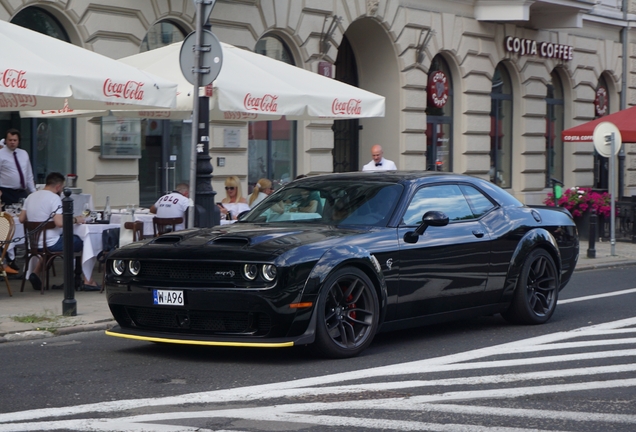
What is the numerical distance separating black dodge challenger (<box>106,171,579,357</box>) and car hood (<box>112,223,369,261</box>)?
0.01 meters

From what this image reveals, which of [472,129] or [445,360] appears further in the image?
[472,129]

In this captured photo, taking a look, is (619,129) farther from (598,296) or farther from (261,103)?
(261,103)

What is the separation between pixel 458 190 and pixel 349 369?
8.46 ft

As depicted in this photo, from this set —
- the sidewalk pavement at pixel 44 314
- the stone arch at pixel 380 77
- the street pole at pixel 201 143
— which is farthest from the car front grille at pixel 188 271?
the stone arch at pixel 380 77

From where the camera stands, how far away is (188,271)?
25.4 feet

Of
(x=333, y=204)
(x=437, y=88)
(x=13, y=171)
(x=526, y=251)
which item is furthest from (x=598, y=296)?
(x=437, y=88)

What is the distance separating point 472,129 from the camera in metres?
26.3

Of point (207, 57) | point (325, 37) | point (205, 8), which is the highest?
point (325, 37)

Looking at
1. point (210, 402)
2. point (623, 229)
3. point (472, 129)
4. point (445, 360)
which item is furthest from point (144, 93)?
point (472, 129)

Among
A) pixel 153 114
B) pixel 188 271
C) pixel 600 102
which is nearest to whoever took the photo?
pixel 188 271

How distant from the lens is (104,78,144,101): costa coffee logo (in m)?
11.6

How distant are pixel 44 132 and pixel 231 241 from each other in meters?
9.83

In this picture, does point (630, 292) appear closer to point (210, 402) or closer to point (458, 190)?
point (458, 190)

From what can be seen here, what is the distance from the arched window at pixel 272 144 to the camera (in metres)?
21.0
